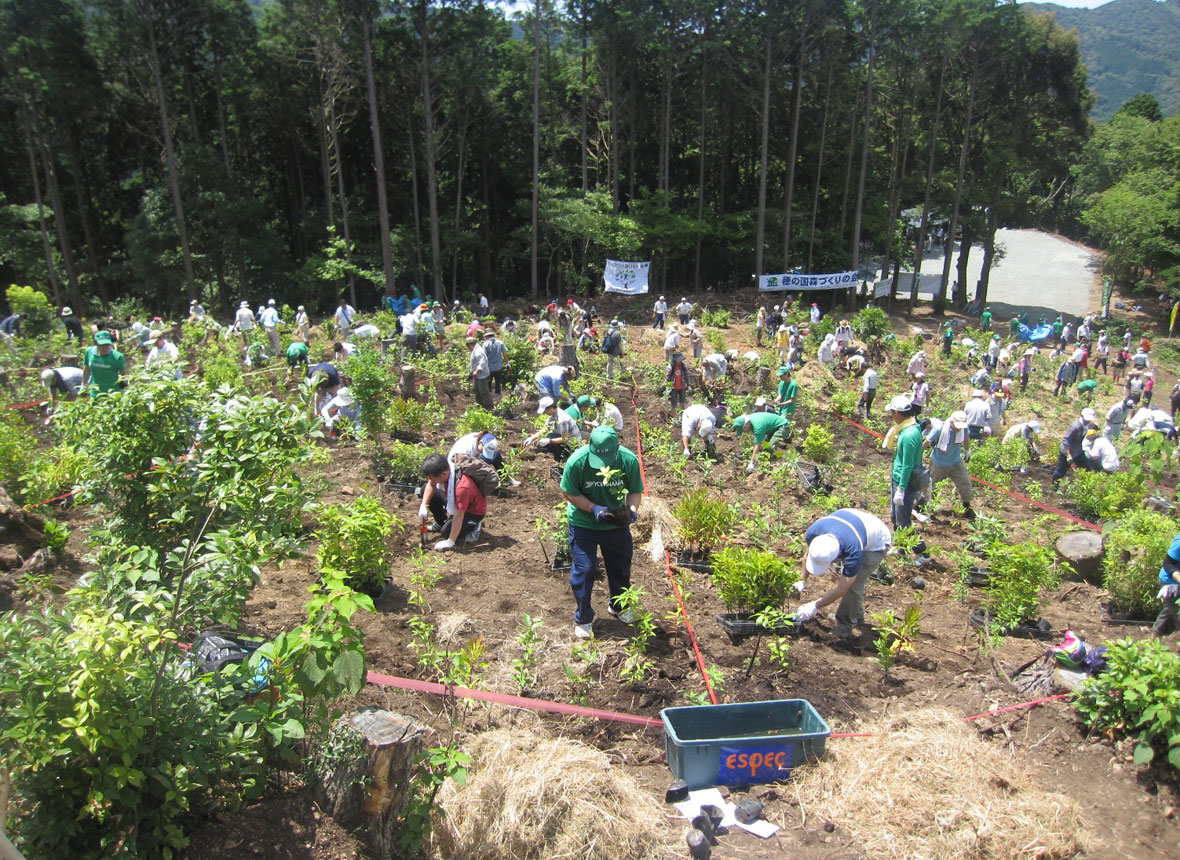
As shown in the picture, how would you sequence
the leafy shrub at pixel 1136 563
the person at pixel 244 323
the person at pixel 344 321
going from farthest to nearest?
1. the person at pixel 344 321
2. the person at pixel 244 323
3. the leafy shrub at pixel 1136 563

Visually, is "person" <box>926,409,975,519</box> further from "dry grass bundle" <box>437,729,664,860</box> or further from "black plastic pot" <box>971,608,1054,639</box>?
"dry grass bundle" <box>437,729,664,860</box>

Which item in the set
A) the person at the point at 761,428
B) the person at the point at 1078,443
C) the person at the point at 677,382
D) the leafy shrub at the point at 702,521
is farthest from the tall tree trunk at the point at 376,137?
the leafy shrub at the point at 702,521

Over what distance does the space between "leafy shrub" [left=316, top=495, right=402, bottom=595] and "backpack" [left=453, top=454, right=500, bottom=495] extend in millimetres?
1254

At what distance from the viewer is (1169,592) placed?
6.16 meters

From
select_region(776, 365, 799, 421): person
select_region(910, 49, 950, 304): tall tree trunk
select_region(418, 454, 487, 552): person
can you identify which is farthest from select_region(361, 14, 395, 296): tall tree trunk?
select_region(910, 49, 950, 304): tall tree trunk

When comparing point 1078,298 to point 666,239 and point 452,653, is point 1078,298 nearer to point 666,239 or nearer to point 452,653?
point 666,239

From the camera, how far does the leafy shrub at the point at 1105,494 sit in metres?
9.20

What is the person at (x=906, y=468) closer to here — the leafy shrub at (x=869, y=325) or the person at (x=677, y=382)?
the person at (x=677, y=382)

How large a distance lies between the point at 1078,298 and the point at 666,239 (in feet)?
83.2

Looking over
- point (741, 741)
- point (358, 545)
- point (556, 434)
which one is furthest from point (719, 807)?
point (556, 434)

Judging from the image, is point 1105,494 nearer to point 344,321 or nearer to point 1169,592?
point 1169,592

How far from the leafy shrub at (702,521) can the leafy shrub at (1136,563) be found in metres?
3.42

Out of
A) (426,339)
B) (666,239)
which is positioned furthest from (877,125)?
(426,339)

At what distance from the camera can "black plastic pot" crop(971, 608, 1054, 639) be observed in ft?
20.3
